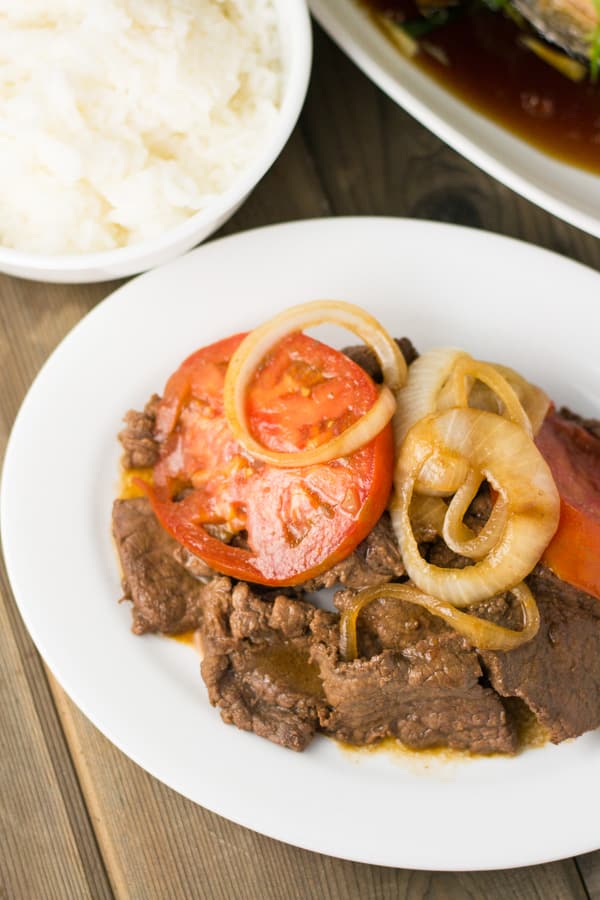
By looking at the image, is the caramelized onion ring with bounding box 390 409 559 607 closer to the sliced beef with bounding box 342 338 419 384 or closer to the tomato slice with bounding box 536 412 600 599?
the tomato slice with bounding box 536 412 600 599

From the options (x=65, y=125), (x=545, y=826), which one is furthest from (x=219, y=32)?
(x=545, y=826)

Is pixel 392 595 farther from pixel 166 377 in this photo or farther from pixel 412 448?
pixel 166 377

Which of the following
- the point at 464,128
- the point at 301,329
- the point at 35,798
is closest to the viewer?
the point at 301,329

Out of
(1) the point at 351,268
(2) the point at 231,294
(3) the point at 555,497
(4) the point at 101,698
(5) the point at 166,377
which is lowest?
(4) the point at 101,698

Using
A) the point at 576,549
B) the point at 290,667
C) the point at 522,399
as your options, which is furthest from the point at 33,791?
the point at 522,399

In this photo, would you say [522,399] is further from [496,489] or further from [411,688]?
[411,688]

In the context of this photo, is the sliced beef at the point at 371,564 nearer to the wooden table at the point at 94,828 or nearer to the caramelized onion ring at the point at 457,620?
the caramelized onion ring at the point at 457,620

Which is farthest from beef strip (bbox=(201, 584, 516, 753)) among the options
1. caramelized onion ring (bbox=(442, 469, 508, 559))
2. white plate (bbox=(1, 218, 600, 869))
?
caramelized onion ring (bbox=(442, 469, 508, 559))
